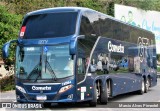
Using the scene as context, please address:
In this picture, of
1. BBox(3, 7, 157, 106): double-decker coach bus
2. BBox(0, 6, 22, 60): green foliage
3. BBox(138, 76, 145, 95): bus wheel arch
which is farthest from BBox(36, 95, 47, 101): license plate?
BBox(0, 6, 22, 60): green foliage

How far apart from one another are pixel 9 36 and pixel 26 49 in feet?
33.6

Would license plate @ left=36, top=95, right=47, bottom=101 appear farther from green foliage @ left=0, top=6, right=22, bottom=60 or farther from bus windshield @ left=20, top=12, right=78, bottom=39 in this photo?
green foliage @ left=0, top=6, right=22, bottom=60

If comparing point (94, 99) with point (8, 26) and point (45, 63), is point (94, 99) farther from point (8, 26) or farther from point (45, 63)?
point (8, 26)

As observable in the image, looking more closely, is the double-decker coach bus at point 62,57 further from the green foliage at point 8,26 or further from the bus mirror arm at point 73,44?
the green foliage at point 8,26

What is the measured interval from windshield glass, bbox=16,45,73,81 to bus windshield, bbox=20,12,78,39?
0.53m

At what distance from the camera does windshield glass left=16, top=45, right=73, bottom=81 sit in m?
13.8

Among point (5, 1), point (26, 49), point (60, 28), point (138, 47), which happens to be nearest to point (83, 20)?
point (60, 28)

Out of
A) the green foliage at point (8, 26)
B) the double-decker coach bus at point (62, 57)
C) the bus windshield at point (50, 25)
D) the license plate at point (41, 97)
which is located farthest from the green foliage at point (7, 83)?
the license plate at point (41, 97)

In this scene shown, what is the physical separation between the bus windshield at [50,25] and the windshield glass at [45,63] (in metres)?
0.53

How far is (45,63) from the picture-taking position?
14.0 m

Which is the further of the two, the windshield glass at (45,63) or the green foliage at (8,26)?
the green foliage at (8,26)

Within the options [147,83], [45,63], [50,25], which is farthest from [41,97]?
[147,83]

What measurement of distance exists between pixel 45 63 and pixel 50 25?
1444 mm

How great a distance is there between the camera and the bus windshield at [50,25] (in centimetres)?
1423
